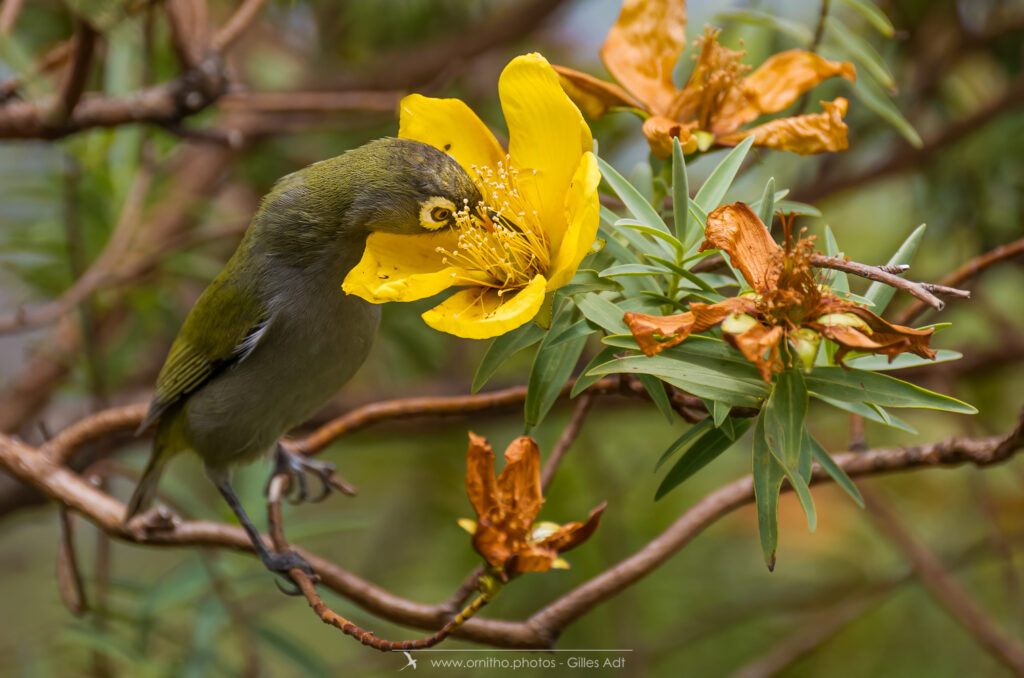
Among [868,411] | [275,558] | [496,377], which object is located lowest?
[496,377]

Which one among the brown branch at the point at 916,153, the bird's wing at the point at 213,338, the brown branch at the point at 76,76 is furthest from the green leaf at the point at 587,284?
the brown branch at the point at 916,153

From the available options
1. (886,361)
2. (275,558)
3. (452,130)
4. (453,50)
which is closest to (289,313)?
(275,558)

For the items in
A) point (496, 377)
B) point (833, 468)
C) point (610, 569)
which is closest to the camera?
point (833, 468)

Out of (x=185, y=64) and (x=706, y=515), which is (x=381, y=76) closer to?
(x=185, y=64)

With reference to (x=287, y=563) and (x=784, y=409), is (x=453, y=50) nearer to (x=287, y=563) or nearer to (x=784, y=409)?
(x=287, y=563)

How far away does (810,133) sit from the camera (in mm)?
1312

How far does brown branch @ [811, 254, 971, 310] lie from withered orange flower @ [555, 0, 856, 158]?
37 cm

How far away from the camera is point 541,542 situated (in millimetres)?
1239

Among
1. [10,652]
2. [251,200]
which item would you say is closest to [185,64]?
[251,200]

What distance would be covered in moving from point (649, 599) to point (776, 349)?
90.3 inches

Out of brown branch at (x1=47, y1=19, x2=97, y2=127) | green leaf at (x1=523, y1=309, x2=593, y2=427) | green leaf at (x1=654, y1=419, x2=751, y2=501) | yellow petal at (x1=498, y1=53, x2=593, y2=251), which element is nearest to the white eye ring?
yellow petal at (x1=498, y1=53, x2=593, y2=251)

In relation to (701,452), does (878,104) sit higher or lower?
higher

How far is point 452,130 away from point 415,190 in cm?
12

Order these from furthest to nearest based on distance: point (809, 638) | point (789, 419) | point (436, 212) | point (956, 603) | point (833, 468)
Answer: point (809, 638) → point (956, 603) → point (436, 212) → point (833, 468) → point (789, 419)
